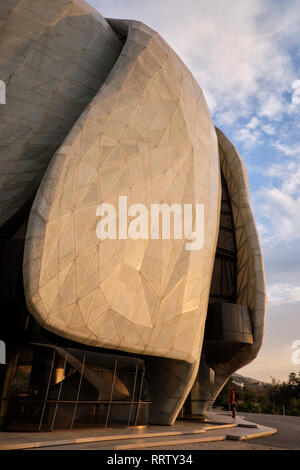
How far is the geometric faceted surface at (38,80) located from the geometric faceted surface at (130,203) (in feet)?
6.74

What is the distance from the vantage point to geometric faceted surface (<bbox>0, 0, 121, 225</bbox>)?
13.8 meters

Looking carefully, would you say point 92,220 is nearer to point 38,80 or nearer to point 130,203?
point 130,203

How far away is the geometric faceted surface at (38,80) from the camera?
13805 mm

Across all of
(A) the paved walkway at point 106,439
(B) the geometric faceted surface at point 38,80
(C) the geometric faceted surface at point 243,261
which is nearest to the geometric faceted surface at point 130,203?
(B) the geometric faceted surface at point 38,80

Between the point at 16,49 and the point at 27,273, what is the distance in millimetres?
10293

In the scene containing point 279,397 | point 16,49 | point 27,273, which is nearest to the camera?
point 27,273

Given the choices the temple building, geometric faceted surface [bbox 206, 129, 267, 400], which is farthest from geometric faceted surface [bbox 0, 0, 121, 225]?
geometric faceted surface [bbox 206, 129, 267, 400]

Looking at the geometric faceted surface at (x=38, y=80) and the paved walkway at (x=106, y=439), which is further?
the geometric faceted surface at (x=38, y=80)

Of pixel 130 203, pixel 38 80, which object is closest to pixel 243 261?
pixel 130 203

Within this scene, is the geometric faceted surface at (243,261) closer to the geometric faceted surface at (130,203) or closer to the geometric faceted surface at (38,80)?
the geometric faceted surface at (130,203)

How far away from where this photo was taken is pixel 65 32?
50.1 ft

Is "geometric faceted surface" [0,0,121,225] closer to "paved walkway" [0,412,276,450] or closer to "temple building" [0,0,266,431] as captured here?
"temple building" [0,0,266,431]
